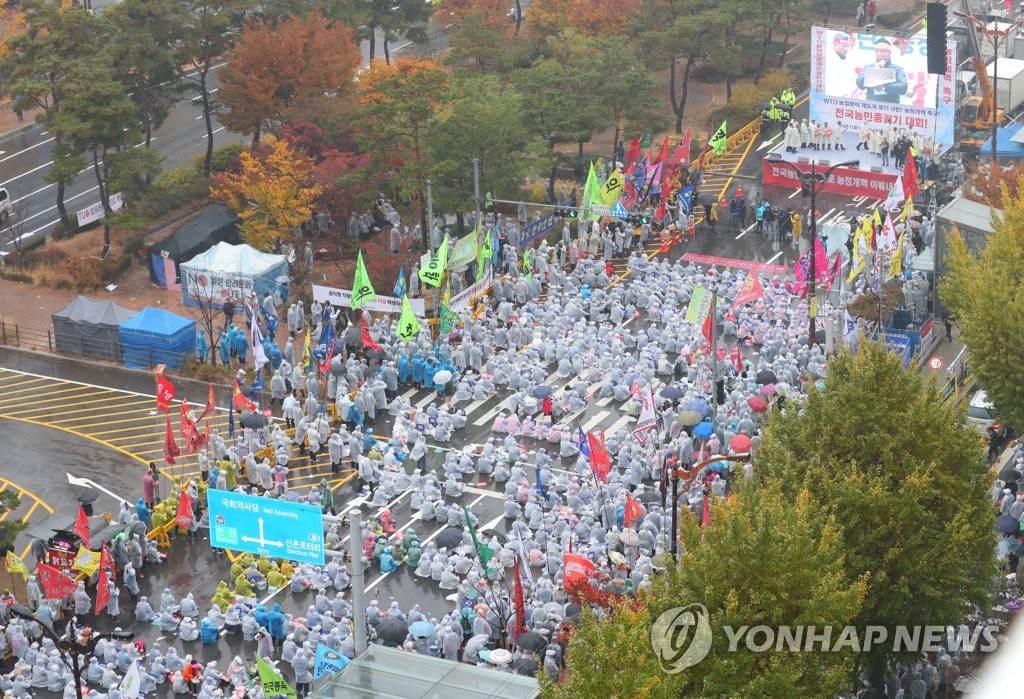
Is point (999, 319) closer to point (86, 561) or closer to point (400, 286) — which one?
point (400, 286)

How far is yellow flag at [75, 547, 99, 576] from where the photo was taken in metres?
36.7

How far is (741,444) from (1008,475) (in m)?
6.63

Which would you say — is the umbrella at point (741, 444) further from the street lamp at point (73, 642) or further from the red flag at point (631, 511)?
the street lamp at point (73, 642)

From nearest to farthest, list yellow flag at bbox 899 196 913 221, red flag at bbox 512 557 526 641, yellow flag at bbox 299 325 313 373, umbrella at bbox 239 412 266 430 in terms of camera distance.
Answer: red flag at bbox 512 557 526 641, umbrella at bbox 239 412 266 430, yellow flag at bbox 299 325 313 373, yellow flag at bbox 899 196 913 221

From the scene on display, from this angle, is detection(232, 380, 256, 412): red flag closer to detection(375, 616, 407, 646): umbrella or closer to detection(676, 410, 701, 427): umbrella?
detection(375, 616, 407, 646): umbrella

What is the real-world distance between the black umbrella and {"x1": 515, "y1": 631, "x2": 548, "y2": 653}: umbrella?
1313cm

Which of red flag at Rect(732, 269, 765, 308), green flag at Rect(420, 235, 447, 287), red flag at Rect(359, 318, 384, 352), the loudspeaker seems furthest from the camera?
the loudspeaker

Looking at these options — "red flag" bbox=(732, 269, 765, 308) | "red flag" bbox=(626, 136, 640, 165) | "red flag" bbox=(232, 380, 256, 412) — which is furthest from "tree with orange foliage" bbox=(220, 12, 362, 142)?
"red flag" bbox=(732, 269, 765, 308)

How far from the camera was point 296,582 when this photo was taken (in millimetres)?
36969

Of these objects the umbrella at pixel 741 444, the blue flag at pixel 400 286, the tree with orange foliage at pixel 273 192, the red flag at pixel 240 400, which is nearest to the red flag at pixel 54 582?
the red flag at pixel 240 400

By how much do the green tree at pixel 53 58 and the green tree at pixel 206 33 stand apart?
10.6ft

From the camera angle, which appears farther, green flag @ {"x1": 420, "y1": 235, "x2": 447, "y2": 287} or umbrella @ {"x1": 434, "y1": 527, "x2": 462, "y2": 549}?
green flag @ {"x1": 420, "y1": 235, "x2": 447, "y2": 287}

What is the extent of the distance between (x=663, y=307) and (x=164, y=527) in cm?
1788

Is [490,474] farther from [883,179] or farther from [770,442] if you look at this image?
[883,179]
